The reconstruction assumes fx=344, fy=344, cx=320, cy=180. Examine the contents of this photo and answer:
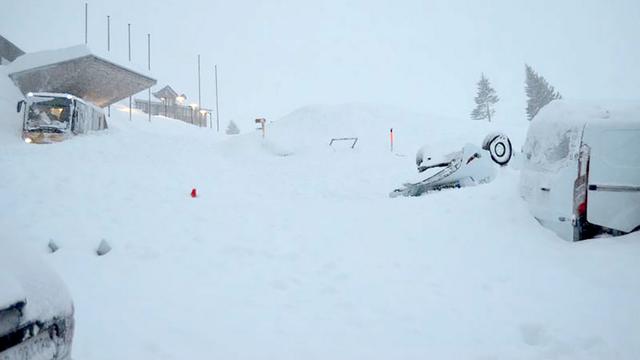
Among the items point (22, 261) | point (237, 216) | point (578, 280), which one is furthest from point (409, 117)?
point (22, 261)

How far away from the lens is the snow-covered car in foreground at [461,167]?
399 inches

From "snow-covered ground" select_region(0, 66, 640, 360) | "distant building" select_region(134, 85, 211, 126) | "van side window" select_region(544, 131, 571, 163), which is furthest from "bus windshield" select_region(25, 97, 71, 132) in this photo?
"distant building" select_region(134, 85, 211, 126)

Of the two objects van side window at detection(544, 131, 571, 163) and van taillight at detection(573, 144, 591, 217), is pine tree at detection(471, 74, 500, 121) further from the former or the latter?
van taillight at detection(573, 144, 591, 217)

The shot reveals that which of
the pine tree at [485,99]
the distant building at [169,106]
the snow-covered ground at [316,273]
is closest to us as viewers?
the snow-covered ground at [316,273]

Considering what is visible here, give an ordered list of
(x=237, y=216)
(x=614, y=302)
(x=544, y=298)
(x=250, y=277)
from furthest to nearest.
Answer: (x=237, y=216)
(x=250, y=277)
(x=544, y=298)
(x=614, y=302)

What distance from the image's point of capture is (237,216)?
8609mm

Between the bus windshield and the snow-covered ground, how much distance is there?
7.45m

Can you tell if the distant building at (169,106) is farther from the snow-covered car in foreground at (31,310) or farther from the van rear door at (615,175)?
Answer: the snow-covered car in foreground at (31,310)

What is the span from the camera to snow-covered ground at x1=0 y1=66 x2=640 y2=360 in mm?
3760

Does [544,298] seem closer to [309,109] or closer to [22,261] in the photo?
[22,261]

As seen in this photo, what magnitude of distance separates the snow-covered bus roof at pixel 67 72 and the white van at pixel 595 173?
27824mm

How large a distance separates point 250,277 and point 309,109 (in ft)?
85.6

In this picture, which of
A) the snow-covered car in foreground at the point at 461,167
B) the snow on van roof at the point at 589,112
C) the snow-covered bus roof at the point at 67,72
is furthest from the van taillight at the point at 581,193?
the snow-covered bus roof at the point at 67,72

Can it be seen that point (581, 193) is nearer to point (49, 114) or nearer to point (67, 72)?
point (49, 114)
